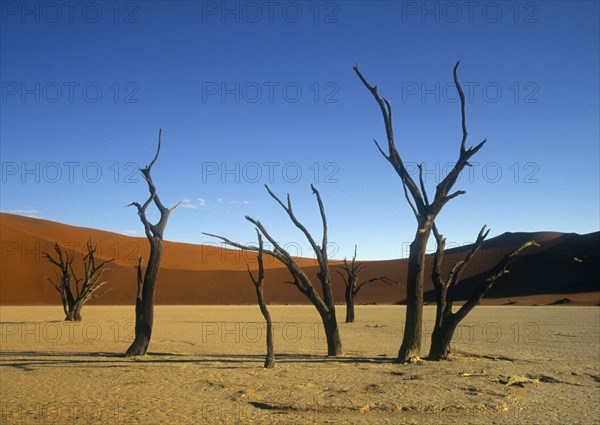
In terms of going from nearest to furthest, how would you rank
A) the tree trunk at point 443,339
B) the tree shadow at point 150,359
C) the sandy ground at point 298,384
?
the sandy ground at point 298,384 → the tree shadow at point 150,359 → the tree trunk at point 443,339

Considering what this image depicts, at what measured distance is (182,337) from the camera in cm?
1955

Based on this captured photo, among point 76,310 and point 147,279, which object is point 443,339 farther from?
point 76,310

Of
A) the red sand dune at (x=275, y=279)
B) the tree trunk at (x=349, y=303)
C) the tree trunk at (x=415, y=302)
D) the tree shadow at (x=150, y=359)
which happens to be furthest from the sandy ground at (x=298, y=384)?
the red sand dune at (x=275, y=279)

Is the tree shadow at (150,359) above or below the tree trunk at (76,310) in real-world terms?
below

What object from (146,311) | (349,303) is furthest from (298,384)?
(349,303)

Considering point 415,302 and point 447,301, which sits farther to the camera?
point 447,301

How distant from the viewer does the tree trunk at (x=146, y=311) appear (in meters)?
13.7

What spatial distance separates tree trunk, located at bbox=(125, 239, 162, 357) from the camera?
45.0ft

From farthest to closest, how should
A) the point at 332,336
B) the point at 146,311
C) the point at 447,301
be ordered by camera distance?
the point at 146,311 → the point at 332,336 → the point at 447,301

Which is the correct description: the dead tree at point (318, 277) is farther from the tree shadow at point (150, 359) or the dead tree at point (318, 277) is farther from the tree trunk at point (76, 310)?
the tree trunk at point (76, 310)

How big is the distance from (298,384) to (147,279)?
595 cm

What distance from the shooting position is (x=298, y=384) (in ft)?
31.9

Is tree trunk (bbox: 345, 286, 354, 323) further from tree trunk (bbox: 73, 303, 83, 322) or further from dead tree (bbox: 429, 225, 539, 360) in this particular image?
dead tree (bbox: 429, 225, 539, 360)

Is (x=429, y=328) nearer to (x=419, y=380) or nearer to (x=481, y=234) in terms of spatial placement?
(x=481, y=234)
